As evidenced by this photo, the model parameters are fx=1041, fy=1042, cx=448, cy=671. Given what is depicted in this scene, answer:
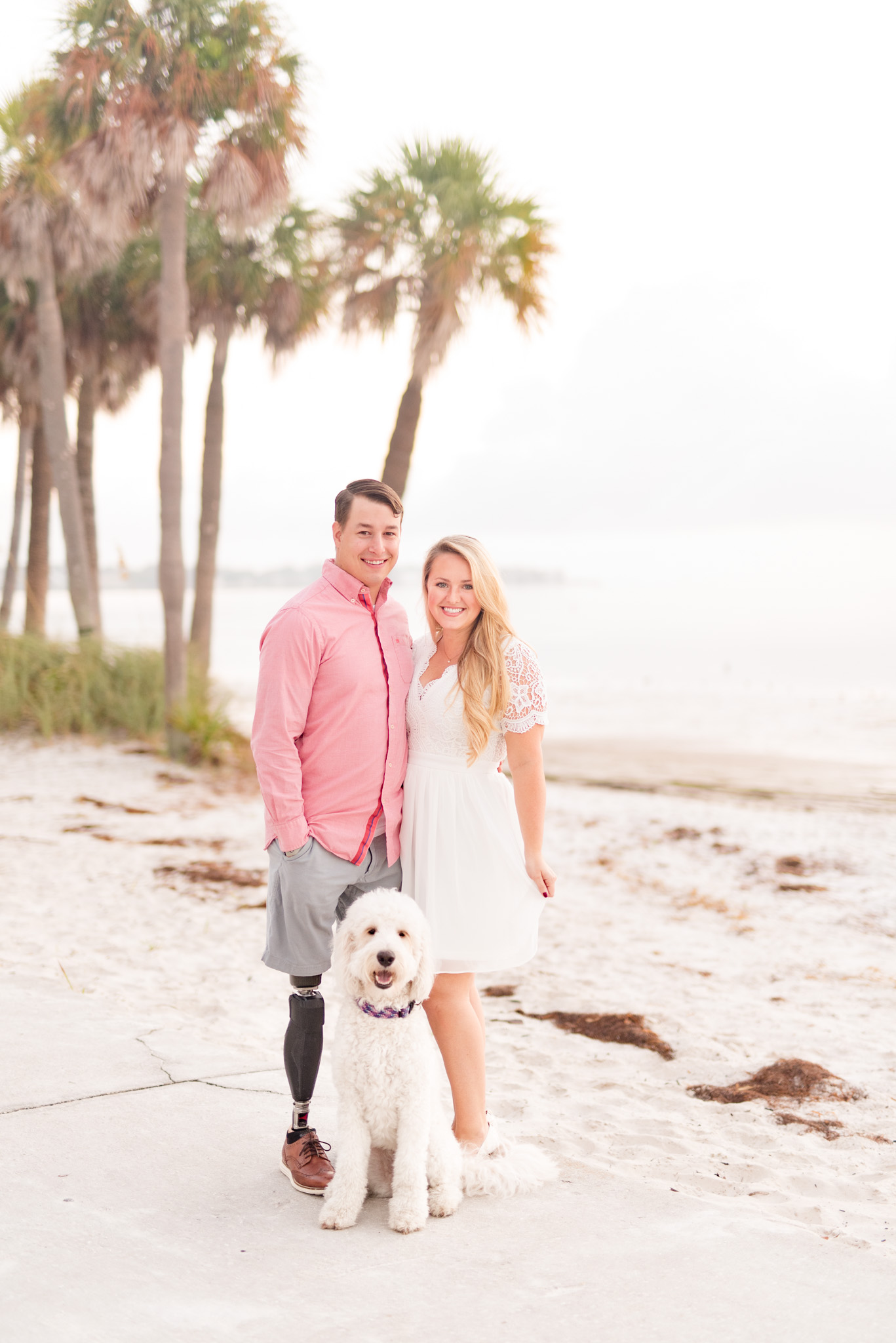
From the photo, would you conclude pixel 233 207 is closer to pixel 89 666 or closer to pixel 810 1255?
pixel 89 666

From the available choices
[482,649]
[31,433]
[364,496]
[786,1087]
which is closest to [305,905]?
[482,649]

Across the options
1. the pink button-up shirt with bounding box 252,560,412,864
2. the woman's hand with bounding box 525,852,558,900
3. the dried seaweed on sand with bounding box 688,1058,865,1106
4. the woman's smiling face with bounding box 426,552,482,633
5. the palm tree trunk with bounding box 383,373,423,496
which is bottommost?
the dried seaweed on sand with bounding box 688,1058,865,1106

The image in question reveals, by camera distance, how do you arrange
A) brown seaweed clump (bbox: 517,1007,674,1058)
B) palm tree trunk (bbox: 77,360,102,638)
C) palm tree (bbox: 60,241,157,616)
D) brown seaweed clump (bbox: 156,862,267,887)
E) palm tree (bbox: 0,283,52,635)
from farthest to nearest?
palm tree (bbox: 0,283,52,635)
palm tree trunk (bbox: 77,360,102,638)
palm tree (bbox: 60,241,157,616)
brown seaweed clump (bbox: 156,862,267,887)
brown seaweed clump (bbox: 517,1007,674,1058)

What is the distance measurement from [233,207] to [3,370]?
9269 millimetres

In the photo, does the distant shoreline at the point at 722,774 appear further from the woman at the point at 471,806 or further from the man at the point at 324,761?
the man at the point at 324,761

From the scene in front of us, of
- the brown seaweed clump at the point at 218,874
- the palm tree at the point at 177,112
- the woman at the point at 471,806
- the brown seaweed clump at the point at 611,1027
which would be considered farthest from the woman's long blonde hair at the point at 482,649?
the palm tree at the point at 177,112

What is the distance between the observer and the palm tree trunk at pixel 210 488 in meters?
16.8

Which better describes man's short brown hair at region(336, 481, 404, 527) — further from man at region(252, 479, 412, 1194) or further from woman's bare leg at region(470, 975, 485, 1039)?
woman's bare leg at region(470, 975, 485, 1039)

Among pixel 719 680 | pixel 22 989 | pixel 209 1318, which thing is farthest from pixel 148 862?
pixel 719 680

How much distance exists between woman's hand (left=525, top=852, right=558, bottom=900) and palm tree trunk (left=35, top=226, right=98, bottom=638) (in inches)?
537

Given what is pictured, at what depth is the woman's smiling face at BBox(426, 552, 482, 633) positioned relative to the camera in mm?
3291

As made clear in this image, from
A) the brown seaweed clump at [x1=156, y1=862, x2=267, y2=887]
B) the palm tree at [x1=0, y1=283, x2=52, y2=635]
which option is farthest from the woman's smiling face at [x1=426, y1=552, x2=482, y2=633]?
the palm tree at [x1=0, y1=283, x2=52, y2=635]

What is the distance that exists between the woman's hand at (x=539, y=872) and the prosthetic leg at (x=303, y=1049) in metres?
0.75

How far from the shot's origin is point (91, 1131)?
3412 mm
